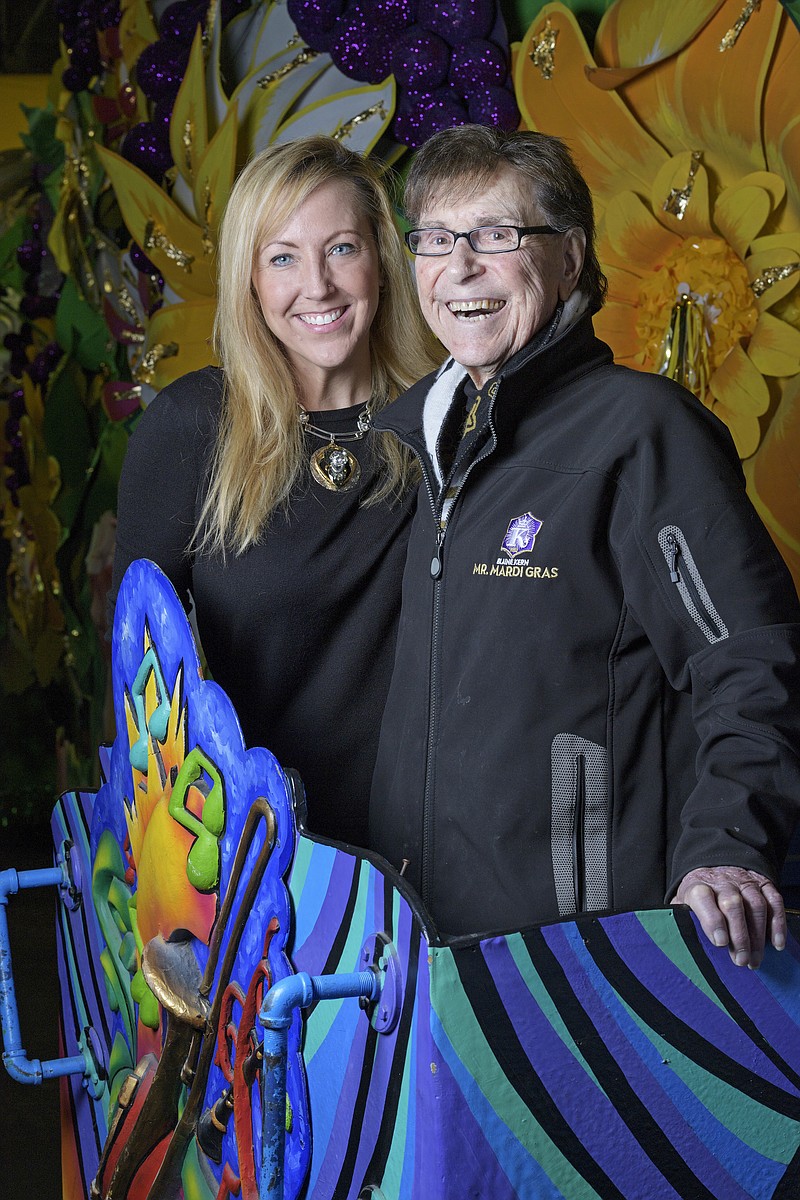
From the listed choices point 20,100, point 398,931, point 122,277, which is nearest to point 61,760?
point 122,277

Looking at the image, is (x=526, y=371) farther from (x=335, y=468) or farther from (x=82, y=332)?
(x=82, y=332)

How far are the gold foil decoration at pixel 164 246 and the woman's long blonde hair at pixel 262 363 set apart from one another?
1817 millimetres

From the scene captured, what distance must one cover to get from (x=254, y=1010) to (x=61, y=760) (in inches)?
153

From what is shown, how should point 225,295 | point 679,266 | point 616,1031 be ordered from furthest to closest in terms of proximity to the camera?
point 679,266 < point 225,295 < point 616,1031

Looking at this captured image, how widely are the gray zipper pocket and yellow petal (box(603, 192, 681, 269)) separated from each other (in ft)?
4.93

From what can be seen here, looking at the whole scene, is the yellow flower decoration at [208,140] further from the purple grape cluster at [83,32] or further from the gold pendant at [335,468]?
the gold pendant at [335,468]

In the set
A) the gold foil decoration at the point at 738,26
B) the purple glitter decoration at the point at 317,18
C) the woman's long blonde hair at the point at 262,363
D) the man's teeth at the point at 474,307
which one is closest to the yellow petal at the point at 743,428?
the gold foil decoration at the point at 738,26

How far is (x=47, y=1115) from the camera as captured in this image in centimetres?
303

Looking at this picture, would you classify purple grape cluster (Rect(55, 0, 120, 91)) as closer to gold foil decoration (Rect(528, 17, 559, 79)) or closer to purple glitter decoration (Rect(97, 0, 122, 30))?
purple glitter decoration (Rect(97, 0, 122, 30))

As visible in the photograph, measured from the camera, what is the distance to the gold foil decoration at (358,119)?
9.71ft

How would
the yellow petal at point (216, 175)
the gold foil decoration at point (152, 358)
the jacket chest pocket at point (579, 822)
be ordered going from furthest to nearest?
1. the gold foil decoration at point (152, 358)
2. the yellow petal at point (216, 175)
3. the jacket chest pocket at point (579, 822)

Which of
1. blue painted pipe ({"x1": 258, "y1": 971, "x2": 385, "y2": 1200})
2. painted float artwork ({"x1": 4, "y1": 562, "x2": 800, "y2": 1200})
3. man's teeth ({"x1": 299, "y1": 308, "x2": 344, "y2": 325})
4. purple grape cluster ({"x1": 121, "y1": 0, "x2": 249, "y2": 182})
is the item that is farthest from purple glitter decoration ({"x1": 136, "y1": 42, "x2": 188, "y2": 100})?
blue painted pipe ({"x1": 258, "y1": 971, "x2": 385, "y2": 1200})

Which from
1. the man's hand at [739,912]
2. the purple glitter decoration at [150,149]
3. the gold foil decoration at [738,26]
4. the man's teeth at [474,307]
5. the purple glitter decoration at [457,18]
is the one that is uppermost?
the purple glitter decoration at [150,149]

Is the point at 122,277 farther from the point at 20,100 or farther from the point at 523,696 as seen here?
the point at 523,696
